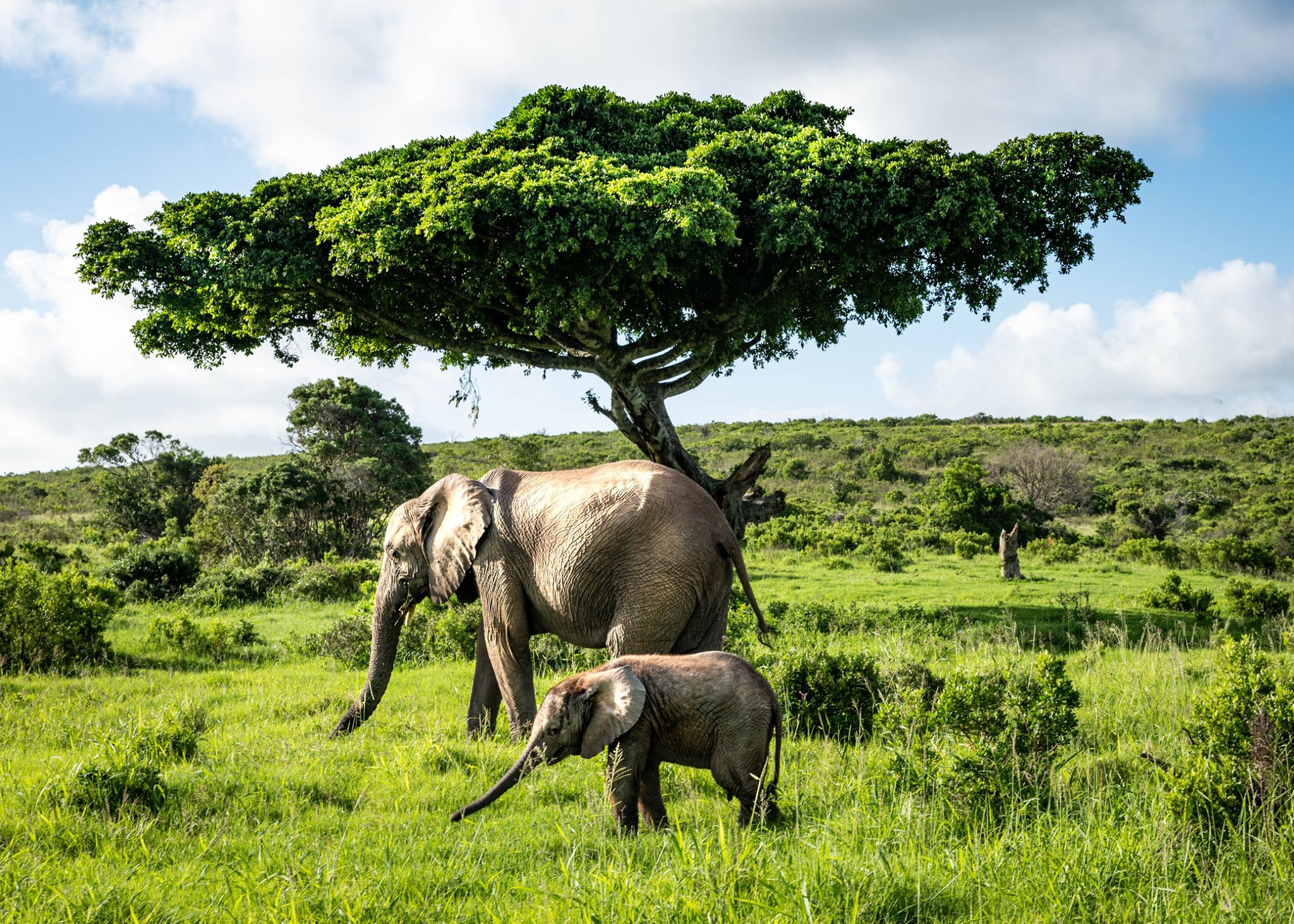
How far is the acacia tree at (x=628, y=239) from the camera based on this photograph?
14.4 m

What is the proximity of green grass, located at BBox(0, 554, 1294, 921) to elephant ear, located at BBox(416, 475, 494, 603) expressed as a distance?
1448 millimetres

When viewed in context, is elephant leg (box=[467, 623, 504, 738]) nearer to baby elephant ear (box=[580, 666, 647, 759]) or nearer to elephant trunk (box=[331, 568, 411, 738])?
elephant trunk (box=[331, 568, 411, 738])

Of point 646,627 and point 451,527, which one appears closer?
point 646,627

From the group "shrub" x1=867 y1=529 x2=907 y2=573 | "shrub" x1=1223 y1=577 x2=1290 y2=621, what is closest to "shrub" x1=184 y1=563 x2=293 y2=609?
"shrub" x1=867 y1=529 x2=907 y2=573

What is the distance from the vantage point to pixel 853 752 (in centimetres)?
731

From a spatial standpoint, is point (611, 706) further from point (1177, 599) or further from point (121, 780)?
point (1177, 599)

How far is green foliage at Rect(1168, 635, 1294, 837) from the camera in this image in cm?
526

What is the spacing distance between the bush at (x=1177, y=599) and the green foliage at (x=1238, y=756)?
43.6 ft

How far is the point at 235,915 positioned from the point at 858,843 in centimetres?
329

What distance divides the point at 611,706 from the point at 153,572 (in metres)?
20.3

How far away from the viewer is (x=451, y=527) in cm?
794

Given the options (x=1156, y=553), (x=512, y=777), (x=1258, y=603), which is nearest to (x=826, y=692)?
(x=512, y=777)

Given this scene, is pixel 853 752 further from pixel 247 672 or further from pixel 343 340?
pixel 343 340

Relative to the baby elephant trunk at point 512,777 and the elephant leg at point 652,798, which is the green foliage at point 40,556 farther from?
the elephant leg at point 652,798
